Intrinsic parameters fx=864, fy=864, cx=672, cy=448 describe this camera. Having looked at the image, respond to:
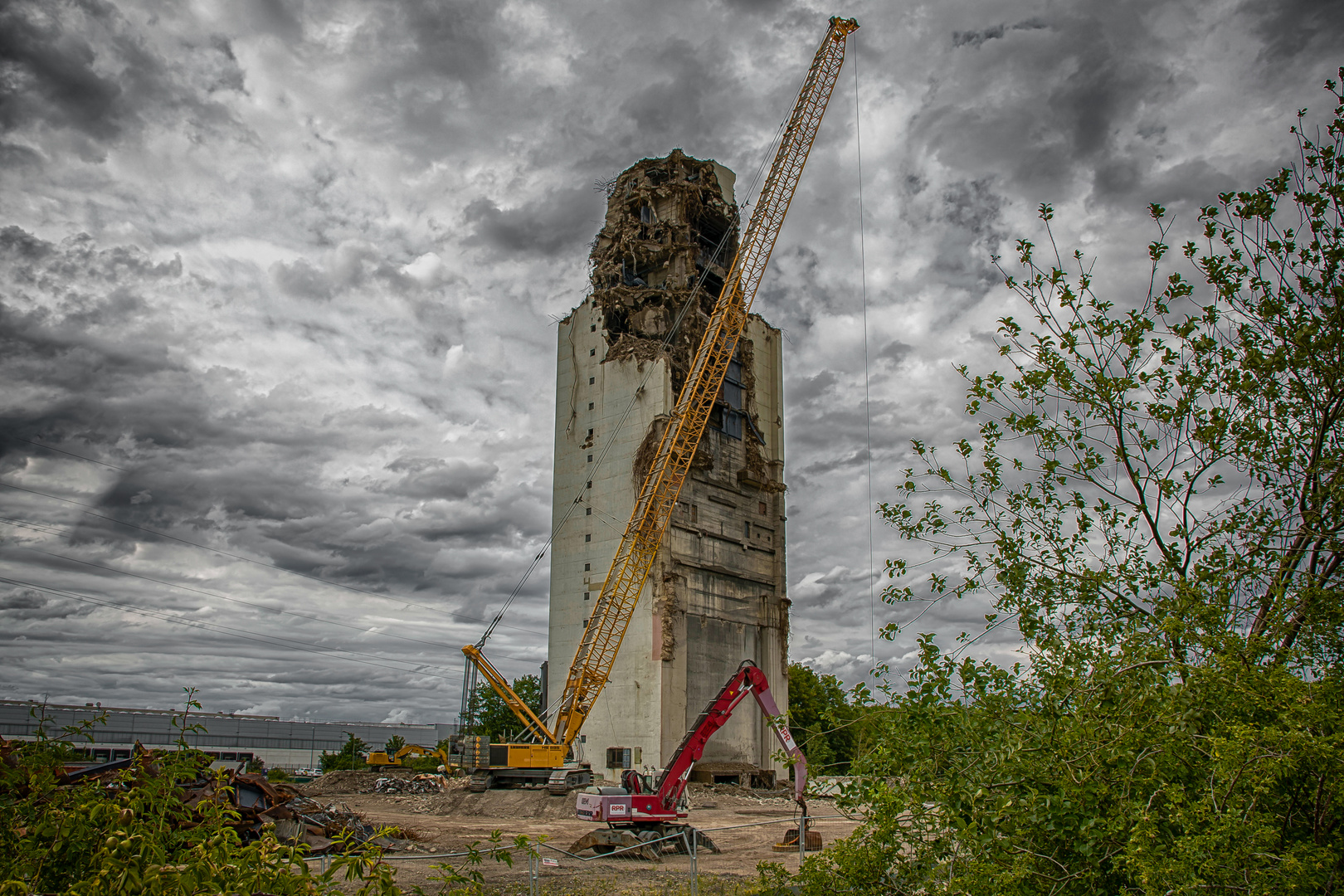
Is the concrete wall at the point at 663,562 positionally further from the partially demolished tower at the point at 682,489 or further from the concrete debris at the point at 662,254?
the concrete debris at the point at 662,254

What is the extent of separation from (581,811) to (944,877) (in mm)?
19909

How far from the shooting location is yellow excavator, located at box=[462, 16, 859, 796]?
148 ft

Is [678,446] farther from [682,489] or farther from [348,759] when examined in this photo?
[348,759]

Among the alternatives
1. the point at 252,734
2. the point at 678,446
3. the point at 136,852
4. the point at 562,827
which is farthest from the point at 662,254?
the point at 252,734

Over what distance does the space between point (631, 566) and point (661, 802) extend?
27.3 metres

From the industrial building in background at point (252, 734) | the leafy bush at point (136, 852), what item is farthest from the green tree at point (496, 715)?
the leafy bush at point (136, 852)

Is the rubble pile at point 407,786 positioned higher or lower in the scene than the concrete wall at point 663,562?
lower

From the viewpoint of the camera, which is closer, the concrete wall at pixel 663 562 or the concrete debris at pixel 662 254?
the concrete wall at pixel 663 562

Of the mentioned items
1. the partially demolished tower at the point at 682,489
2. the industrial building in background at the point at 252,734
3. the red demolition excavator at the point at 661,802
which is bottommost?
the industrial building in background at the point at 252,734

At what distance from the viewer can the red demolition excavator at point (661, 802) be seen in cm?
2636

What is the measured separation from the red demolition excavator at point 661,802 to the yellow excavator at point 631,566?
1632 cm

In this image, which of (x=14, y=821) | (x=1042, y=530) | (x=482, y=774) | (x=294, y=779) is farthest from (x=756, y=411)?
(x=14, y=821)

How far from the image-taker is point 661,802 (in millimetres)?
27344

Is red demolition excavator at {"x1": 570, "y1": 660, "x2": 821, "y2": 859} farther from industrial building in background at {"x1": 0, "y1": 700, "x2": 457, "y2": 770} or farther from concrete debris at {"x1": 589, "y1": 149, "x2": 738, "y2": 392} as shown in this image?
industrial building in background at {"x1": 0, "y1": 700, "x2": 457, "y2": 770}
